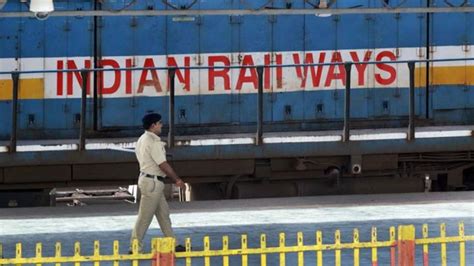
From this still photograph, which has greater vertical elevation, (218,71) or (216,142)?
(218,71)

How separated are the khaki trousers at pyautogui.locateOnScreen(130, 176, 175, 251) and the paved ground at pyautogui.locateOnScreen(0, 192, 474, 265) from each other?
1.72ft

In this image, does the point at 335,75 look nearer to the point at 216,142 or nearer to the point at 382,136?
the point at 382,136

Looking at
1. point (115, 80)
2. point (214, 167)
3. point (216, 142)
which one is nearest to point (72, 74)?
point (115, 80)

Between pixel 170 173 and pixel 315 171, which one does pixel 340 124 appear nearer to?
pixel 315 171

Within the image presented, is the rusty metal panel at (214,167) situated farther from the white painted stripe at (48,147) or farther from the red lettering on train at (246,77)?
the white painted stripe at (48,147)

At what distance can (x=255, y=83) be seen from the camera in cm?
1321

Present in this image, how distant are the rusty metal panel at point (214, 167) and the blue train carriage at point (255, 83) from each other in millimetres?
15

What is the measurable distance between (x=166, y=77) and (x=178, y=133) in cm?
71

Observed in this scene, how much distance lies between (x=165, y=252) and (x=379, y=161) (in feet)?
23.5

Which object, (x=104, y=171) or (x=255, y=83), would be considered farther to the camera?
(x=255, y=83)

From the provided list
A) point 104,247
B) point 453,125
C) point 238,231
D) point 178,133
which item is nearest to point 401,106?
point 453,125

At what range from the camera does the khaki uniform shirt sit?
29.8ft

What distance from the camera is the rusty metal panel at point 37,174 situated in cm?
1233

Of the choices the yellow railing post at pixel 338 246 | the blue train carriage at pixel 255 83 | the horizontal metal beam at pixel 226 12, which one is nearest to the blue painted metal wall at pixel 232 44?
the blue train carriage at pixel 255 83
